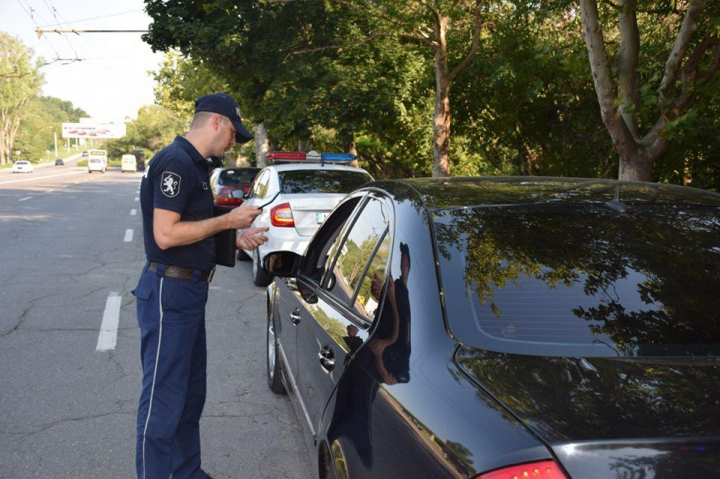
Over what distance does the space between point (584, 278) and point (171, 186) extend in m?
1.74

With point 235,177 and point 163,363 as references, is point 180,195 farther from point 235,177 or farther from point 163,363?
point 235,177

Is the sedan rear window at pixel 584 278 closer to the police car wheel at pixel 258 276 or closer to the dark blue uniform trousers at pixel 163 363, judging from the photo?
the dark blue uniform trousers at pixel 163 363

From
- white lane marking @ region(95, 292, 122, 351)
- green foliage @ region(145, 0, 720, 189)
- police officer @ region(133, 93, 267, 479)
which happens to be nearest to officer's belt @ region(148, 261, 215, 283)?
police officer @ region(133, 93, 267, 479)

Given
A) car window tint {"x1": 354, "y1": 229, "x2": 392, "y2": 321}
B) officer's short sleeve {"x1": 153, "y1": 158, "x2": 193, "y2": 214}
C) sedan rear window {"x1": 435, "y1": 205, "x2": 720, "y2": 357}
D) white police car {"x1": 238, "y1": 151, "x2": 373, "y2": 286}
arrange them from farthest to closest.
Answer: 1. white police car {"x1": 238, "y1": 151, "x2": 373, "y2": 286}
2. officer's short sleeve {"x1": 153, "y1": 158, "x2": 193, "y2": 214}
3. car window tint {"x1": 354, "y1": 229, "x2": 392, "y2": 321}
4. sedan rear window {"x1": 435, "y1": 205, "x2": 720, "y2": 357}

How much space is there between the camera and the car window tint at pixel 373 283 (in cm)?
236

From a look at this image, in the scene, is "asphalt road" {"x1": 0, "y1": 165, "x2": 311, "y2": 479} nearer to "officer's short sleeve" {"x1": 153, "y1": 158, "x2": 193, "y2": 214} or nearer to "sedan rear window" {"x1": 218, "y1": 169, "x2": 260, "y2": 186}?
"officer's short sleeve" {"x1": 153, "y1": 158, "x2": 193, "y2": 214}

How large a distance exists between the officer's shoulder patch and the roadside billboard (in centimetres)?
12919

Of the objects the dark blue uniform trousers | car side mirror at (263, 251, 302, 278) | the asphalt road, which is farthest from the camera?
the asphalt road

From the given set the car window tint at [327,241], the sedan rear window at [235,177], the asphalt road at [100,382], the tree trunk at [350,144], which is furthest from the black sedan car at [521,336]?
the tree trunk at [350,144]

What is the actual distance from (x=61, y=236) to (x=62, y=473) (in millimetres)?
11211

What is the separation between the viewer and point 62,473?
11.7 ft

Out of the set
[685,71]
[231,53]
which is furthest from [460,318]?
[231,53]

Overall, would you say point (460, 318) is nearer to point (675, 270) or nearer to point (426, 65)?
point (675, 270)

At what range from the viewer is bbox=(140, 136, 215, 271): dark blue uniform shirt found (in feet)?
9.59
